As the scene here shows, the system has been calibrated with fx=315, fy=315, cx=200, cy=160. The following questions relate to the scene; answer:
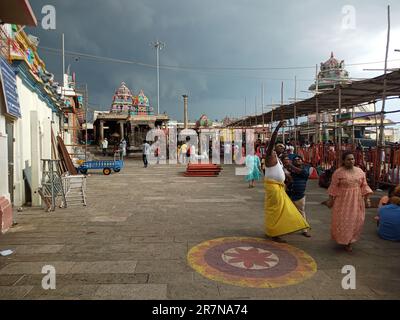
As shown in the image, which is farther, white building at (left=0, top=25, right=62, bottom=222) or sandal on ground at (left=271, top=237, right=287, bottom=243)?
white building at (left=0, top=25, right=62, bottom=222)

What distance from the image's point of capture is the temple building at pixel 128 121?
27.7 metres

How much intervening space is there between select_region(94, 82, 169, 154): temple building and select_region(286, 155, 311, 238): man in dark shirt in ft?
74.9

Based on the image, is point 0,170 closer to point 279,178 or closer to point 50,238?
point 50,238

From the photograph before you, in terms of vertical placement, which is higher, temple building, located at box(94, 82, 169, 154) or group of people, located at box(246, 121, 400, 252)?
temple building, located at box(94, 82, 169, 154)

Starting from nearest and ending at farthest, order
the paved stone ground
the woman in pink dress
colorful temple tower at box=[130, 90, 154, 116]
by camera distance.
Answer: the paved stone ground < the woman in pink dress < colorful temple tower at box=[130, 90, 154, 116]

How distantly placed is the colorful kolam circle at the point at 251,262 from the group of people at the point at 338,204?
0.38m

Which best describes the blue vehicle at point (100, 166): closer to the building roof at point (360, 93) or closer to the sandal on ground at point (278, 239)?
the building roof at point (360, 93)

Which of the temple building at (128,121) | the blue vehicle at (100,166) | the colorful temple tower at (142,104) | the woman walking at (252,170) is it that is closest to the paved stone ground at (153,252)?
the woman walking at (252,170)

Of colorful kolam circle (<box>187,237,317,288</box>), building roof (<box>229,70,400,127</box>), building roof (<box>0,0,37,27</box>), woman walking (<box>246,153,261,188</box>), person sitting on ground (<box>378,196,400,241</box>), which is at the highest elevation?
building roof (<box>0,0,37,27</box>)

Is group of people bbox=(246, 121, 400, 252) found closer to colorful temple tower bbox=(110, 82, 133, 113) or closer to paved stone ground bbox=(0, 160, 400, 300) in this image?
paved stone ground bbox=(0, 160, 400, 300)

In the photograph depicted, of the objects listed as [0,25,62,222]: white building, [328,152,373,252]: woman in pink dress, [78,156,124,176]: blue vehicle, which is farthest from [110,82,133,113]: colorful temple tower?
[328,152,373,252]: woman in pink dress

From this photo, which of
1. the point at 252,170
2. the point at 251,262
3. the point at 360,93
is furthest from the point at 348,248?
the point at 360,93

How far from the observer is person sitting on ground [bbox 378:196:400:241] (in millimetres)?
4953
